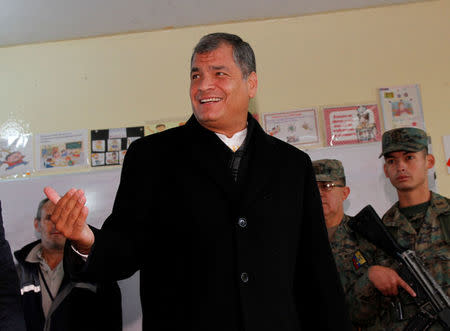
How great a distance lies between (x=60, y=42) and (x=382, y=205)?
2552mm

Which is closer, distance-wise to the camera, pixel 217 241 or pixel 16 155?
pixel 217 241

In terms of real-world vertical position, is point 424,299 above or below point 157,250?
below

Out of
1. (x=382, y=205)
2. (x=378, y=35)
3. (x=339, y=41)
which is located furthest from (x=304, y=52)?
(x=382, y=205)

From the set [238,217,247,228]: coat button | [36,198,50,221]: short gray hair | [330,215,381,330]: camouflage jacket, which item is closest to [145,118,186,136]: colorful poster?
[36,198,50,221]: short gray hair

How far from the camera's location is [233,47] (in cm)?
145

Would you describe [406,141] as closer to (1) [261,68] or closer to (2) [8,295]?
(1) [261,68]

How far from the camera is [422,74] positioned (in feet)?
9.57

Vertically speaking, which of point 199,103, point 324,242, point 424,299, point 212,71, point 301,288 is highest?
point 212,71

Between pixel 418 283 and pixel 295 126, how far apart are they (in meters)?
1.38

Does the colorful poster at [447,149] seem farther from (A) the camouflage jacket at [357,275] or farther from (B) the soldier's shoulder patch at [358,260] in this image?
(B) the soldier's shoulder patch at [358,260]

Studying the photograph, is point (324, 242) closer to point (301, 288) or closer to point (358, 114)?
point (301, 288)

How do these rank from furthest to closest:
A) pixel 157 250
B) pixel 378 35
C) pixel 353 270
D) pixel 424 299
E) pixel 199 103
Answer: pixel 378 35, pixel 353 270, pixel 424 299, pixel 199 103, pixel 157 250

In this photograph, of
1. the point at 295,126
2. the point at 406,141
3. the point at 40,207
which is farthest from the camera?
the point at 295,126

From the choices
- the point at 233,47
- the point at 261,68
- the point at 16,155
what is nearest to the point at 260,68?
the point at 261,68
